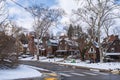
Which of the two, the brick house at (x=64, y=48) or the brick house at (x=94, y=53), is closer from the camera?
the brick house at (x=94, y=53)

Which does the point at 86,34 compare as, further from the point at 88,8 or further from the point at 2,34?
the point at 2,34

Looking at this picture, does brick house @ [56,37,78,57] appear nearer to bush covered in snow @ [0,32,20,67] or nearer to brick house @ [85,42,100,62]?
brick house @ [85,42,100,62]

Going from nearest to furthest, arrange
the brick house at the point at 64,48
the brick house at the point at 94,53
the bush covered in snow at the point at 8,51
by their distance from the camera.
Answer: the bush covered in snow at the point at 8,51
the brick house at the point at 94,53
the brick house at the point at 64,48

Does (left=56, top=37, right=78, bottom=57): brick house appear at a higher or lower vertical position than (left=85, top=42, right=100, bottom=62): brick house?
higher

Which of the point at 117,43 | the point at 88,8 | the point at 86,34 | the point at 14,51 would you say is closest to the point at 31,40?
the point at 117,43

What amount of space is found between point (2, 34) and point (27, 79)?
5822 mm

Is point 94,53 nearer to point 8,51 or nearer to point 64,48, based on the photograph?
point 64,48

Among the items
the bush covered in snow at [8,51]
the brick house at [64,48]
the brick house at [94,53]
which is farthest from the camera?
the brick house at [64,48]

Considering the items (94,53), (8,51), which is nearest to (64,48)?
(94,53)

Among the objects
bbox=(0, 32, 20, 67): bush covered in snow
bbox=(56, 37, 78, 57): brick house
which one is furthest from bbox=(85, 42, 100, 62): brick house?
bbox=(0, 32, 20, 67): bush covered in snow

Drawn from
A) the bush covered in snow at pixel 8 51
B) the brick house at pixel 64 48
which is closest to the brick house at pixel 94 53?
the brick house at pixel 64 48

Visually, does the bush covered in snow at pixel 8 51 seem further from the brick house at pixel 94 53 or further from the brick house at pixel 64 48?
the brick house at pixel 64 48

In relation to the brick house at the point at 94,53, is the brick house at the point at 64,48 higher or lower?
higher

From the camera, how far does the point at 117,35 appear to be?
9338cm
